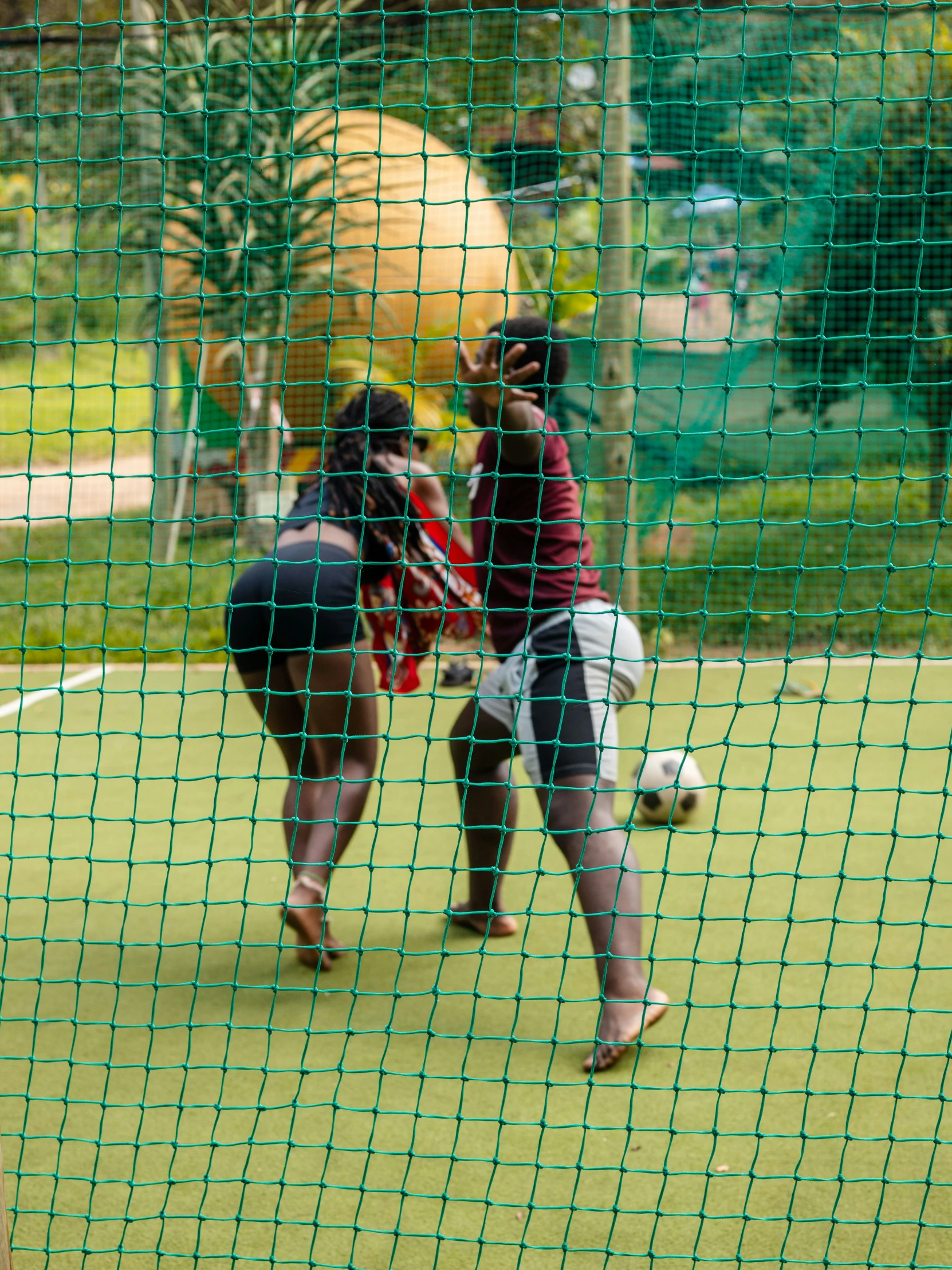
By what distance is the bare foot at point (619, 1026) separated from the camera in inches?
114

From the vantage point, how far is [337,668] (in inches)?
134

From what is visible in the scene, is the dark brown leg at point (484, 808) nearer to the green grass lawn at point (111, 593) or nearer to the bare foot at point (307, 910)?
the bare foot at point (307, 910)

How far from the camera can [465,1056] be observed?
265 cm

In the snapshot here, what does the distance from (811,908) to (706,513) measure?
5644 mm

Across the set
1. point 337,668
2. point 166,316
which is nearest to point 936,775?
point 337,668

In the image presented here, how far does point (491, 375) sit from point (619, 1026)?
1484 millimetres

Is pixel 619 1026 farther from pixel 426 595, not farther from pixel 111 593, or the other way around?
pixel 111 593

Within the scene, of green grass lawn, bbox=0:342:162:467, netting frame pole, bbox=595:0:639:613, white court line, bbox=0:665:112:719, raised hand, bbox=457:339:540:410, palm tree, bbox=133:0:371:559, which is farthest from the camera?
green grass lawn, bbox=0:342:162:467

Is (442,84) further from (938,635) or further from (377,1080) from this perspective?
(377,1080)

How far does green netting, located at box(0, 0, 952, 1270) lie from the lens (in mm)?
2428

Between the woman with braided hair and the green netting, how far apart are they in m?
0.02

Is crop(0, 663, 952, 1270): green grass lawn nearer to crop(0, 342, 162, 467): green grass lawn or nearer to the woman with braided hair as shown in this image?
the woman with braided hair

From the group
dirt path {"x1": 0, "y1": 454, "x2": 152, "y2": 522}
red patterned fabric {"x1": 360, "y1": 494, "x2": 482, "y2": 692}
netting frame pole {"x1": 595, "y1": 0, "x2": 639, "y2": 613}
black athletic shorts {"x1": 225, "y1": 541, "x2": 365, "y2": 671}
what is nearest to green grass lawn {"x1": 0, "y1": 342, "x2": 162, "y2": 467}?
dirt path {"x1": 0, "y1": 454, "x2": 152, "y2": 522}

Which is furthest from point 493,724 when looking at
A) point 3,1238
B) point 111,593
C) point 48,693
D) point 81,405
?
point 81,405
